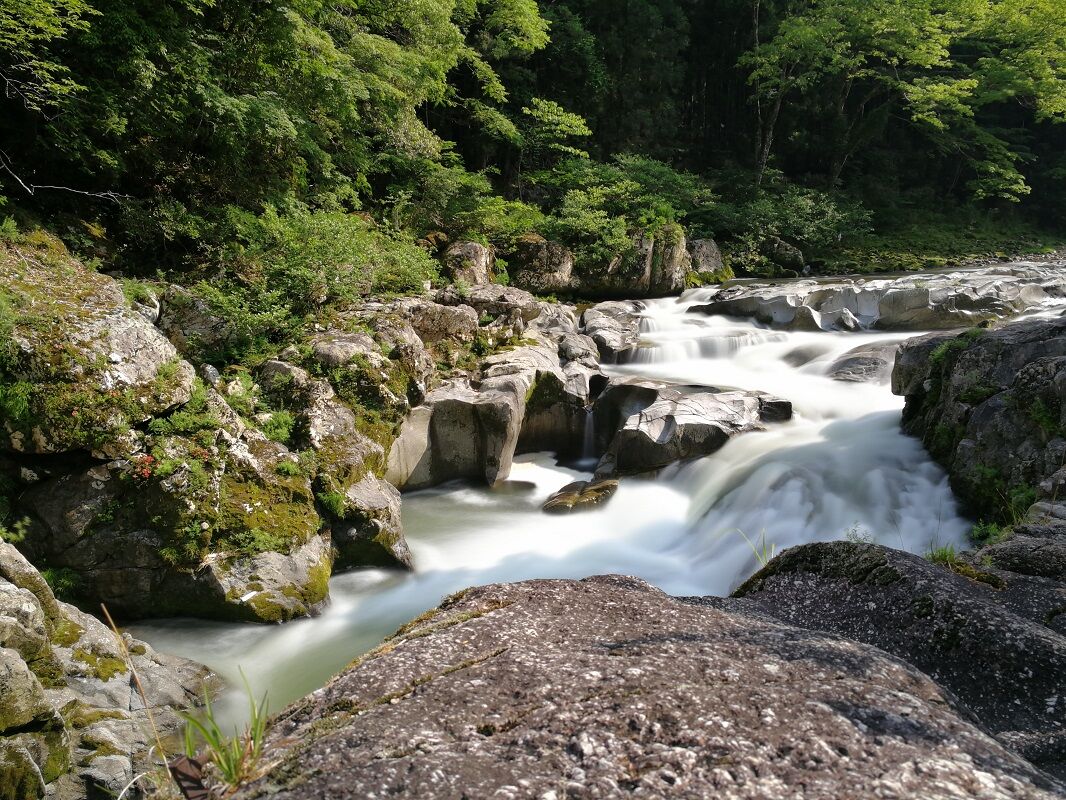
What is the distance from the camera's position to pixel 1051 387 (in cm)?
655

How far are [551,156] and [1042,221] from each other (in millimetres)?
25322

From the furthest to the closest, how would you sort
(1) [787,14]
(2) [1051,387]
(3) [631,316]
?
(1) [787,14]
(3) [631,316]
(2) [1051,387]

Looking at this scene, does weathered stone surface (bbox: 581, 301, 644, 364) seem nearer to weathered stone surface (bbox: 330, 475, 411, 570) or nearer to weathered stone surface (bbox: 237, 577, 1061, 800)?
weathered stone surface (bbox: 330, 475, 411, 570)

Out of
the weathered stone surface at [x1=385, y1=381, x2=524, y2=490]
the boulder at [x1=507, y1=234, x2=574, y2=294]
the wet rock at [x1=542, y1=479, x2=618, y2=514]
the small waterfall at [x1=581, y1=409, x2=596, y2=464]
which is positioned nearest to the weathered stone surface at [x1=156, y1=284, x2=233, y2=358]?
the weathered stone surface at [x1=385, y1=381, x2=524, y2=490]

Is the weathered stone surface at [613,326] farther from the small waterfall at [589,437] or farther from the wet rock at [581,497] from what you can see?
the wet rock at [581,497]

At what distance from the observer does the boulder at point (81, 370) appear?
6.03 metres

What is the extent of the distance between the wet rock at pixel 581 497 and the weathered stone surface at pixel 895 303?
825 centimetres

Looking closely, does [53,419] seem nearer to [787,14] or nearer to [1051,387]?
[1051,387]

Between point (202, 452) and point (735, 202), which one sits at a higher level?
point (735, 202)

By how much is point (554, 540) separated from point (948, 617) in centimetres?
564

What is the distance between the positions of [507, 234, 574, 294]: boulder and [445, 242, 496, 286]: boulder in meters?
1.23

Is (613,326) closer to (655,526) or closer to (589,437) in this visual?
(589,437)

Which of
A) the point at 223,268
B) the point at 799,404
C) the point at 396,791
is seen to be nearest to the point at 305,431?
the point at 223,268

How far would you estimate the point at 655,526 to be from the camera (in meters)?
8.56
